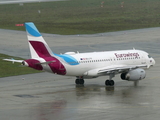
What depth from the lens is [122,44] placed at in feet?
282

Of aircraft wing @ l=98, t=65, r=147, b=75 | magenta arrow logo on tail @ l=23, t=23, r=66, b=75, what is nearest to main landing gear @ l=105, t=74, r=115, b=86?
aircraft wing @ l=98, t=65, r=147, b=75

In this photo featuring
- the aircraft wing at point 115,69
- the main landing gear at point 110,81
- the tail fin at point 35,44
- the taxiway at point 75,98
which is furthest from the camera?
the main landing gear at point 110,81

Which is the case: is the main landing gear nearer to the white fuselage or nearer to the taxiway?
the taxiway

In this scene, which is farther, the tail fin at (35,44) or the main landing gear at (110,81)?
the main landing gear at (110,81)

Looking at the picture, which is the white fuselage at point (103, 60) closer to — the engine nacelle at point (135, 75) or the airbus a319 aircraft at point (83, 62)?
the airbus a319 aircraft at point (83, 62)

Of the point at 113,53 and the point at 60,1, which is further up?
the point at 60,1

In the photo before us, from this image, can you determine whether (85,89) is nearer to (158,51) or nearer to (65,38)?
(158,51)

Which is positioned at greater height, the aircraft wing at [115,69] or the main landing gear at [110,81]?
the aircraft wing at [115,69]

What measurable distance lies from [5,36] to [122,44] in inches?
1027

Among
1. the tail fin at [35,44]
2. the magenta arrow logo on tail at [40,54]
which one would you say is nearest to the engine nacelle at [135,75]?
the magenta arrow logo on tail at [40,54]

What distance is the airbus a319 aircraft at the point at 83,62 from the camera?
48375 mm

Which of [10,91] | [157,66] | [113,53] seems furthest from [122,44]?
[10,91]

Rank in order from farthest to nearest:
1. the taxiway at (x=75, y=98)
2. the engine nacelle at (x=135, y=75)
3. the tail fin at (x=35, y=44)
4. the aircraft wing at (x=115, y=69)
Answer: the engine nacelle at (x=135, y=75)
the aircraft wing at (x=115, y=69)
the tail fin at (x=35, y=44)
the taxiway at (x=75, y=98)

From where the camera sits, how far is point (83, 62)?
50375mm
